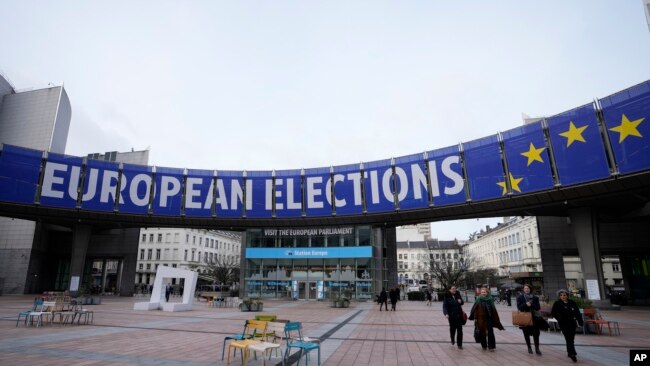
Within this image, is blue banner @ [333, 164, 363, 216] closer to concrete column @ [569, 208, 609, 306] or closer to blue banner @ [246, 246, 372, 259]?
blue banner @ [246, 246, 372, 259]

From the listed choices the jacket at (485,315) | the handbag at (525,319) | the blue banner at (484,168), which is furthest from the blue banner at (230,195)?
the handbag at (525,319)

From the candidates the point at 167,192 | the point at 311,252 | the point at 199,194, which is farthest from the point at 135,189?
the point at 311,252

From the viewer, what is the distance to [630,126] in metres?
23.0

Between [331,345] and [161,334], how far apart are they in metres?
6.35

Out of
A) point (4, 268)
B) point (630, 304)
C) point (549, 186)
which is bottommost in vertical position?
point (630, 304)

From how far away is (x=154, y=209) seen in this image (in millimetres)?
39156

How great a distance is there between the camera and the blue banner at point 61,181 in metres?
35.4

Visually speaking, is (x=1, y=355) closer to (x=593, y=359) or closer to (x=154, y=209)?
(x=593, y=359)

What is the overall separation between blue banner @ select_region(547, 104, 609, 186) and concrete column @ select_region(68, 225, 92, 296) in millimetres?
46779

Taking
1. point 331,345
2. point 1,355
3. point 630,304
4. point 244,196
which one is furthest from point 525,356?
point 630,304

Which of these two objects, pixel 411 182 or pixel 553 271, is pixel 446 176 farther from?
pixel 553 271

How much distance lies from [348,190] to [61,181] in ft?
91.3

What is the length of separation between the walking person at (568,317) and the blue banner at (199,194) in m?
35.4

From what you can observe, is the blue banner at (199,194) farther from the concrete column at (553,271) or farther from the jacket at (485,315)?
the concrete column at (553,271)
